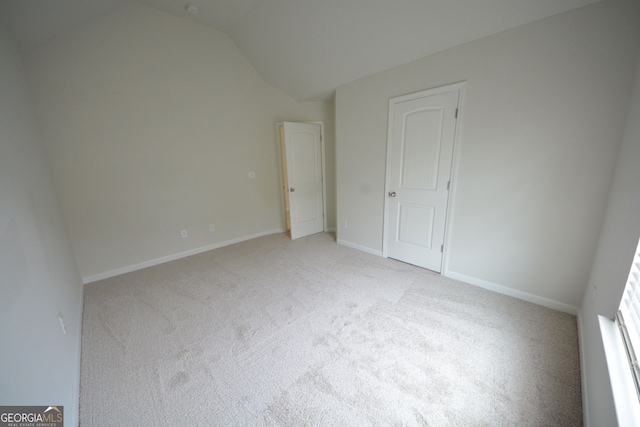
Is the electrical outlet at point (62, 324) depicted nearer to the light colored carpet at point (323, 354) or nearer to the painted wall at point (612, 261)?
the light colored carpet at point (323, 354)

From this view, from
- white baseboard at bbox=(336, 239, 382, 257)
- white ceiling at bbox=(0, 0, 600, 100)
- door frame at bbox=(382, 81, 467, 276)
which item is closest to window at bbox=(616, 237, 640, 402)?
door frame at bbox=(382, 81, 467, 276)

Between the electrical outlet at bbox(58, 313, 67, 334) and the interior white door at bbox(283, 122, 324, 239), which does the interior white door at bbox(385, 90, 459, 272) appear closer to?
the interior white door at bbox(283, 122, 324, 239)

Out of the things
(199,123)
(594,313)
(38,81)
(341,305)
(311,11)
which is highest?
(311,11)

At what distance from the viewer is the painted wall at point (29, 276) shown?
0.89m

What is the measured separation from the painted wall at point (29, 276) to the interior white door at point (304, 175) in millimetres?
2540

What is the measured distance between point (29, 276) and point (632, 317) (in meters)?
2.92

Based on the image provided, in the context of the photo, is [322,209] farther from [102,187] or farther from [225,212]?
[102,187]

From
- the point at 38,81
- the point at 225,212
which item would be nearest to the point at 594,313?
the point at 225,212

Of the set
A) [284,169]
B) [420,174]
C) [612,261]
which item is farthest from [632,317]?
[284,169]

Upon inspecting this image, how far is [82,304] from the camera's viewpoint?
87.5 inches

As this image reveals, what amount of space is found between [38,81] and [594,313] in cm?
488

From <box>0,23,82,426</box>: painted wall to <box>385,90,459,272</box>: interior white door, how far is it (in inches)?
117

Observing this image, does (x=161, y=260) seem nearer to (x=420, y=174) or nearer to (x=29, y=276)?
(x=29, y=276)

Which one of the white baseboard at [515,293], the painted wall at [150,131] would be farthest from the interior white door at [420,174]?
the painted wall at [150,131]
